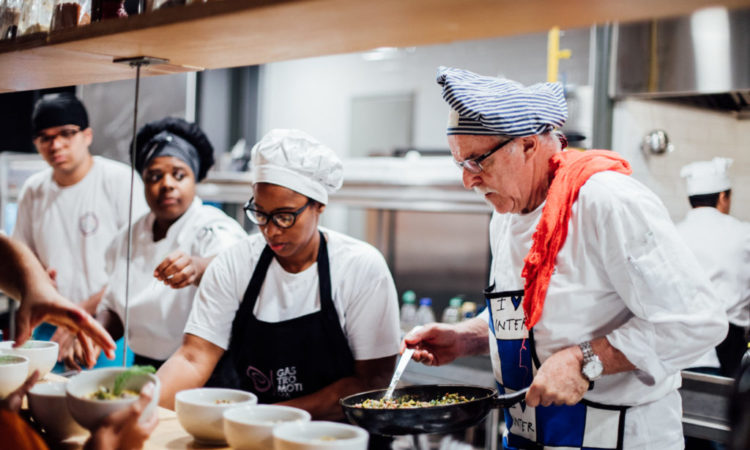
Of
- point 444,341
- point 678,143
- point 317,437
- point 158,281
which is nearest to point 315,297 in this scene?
point 444,341

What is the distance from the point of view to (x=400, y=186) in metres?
3.65

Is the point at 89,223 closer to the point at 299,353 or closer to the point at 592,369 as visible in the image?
the point at 299,353

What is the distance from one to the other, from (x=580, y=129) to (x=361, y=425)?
3.13 m

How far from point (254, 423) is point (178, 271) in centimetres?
108

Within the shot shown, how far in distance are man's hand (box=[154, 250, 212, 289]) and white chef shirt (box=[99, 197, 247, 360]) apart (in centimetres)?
15

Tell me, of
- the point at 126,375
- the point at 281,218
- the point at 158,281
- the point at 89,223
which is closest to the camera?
the point at 126,375

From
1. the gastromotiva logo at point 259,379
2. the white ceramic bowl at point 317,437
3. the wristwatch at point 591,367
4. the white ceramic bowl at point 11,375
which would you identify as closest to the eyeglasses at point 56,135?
the gastromotiva logo at point 259,379

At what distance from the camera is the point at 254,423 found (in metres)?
1.25

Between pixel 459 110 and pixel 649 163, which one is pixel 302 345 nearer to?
pixel 459 110

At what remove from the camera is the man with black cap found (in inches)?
128

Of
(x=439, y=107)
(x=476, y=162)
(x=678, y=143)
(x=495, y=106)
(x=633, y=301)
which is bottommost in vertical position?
(x=633, y=301)

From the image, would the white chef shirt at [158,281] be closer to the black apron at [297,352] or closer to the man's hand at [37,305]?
the black apron at [297,352]

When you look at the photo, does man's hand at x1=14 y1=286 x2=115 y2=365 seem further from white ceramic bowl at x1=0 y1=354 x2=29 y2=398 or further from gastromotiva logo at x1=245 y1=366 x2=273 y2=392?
gastromotiva logo at x1=245 y1=366 x2=273 y2=392

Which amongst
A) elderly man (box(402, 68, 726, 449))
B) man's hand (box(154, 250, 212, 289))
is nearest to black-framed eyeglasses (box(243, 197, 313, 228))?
man's hand (box(154, 250, 212, 289))
